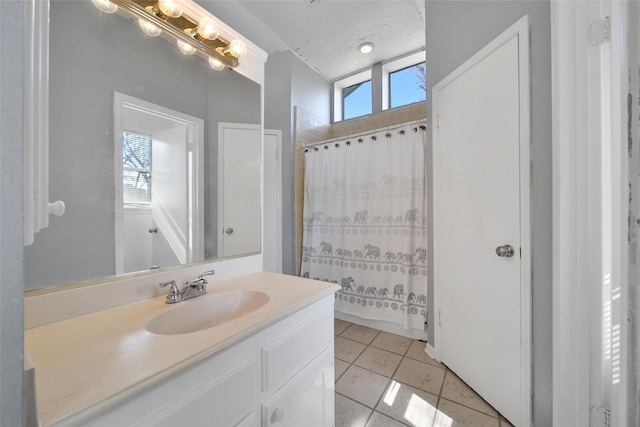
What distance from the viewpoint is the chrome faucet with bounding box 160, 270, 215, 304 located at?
0.93m

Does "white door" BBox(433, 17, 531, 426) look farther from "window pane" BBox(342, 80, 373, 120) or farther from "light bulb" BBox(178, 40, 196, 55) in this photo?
"light bulb" BBox(178, 40, 196, 55)

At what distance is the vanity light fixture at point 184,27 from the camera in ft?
3.13

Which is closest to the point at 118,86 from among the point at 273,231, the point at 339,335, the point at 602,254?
the point at 273,231

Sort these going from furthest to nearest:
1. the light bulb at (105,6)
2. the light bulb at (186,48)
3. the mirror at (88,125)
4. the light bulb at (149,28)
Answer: the light bulb at (186,48) < the light bulb at (149,28) < the light bulb at (105,6) < the mirror at (88,125)

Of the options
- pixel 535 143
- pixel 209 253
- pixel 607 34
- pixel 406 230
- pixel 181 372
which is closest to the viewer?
pixel 181 372

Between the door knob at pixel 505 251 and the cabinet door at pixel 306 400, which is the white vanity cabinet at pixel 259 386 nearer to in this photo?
the cabinet door at pixel 306 400

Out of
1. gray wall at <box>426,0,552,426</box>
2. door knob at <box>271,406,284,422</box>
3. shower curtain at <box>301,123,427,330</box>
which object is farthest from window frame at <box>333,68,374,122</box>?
door knob at <box>271,406,284,422</box>

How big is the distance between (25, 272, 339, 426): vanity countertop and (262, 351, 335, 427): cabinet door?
0.28 m

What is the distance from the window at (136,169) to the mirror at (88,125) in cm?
3

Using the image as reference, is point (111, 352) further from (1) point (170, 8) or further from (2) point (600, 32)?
(2) point (600, 32)

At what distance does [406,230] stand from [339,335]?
3.66ft

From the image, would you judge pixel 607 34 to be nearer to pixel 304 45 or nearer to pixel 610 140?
pixel 610 140

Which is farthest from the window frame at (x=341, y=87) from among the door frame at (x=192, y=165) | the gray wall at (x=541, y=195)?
the door frame at (x=192, y=165)

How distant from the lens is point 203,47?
45.6 inches
